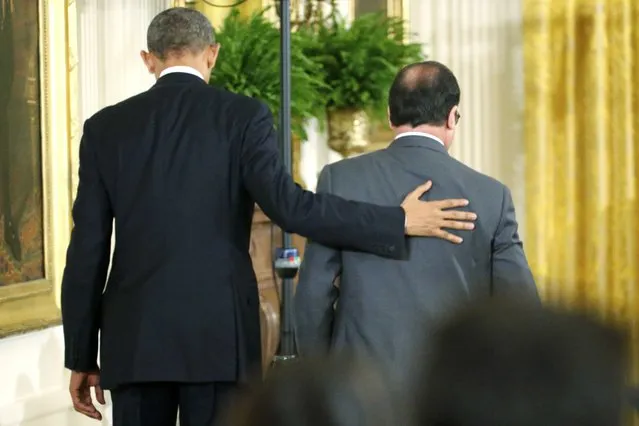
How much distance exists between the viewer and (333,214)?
2.16 metres

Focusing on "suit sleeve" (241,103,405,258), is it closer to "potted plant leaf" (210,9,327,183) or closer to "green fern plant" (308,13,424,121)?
"potted plant leaf" (210,9,327,183)

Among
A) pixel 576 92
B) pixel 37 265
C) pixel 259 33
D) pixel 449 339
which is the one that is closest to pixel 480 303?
pixel 449 339

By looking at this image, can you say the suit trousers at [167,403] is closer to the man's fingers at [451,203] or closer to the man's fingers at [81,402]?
the man's fingers at [81,402]

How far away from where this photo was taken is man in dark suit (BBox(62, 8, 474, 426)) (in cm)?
219

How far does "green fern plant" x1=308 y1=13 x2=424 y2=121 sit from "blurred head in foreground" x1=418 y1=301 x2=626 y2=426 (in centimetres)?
372

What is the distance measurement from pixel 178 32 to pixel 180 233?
1.66 feet

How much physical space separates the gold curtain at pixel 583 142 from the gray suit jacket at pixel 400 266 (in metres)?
2.06

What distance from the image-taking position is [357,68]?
422cm

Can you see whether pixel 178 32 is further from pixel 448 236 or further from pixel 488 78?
pixel 488 78

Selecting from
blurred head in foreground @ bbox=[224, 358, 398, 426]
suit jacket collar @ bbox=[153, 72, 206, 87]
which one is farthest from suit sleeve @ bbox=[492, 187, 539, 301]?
blurred head in foreground @ bbox=[224, 358, 398, 426]

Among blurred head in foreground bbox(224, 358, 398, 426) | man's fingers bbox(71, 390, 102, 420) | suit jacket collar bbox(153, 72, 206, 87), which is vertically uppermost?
suit jacket collar bbox(153, 72, 206, 87)

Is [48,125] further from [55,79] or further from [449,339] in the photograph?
[449,339]

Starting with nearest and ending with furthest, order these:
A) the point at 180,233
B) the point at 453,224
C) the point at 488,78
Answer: the point at 453,224 → the point at 180,233 → the point at 488,78

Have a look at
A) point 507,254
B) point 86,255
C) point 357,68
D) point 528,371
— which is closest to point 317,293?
point 507,254
